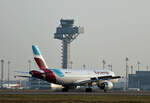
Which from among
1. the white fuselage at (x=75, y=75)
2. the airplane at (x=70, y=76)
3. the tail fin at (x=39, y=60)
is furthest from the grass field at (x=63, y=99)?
the white fuselage at (x=75, y=75)

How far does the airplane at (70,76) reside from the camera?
10275 cm

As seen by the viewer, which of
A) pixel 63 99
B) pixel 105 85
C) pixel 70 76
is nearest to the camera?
pixel 63 99

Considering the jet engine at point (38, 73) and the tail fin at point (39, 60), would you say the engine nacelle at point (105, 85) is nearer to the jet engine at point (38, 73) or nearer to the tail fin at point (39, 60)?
the tail fin at point (39, 60)

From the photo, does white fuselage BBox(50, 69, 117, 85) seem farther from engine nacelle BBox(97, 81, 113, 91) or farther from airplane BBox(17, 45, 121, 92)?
engine nacelle BBox(97, 81, 113, 91)

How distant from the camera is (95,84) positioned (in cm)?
10994

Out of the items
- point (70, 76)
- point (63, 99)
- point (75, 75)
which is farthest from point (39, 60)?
point (63, 99)

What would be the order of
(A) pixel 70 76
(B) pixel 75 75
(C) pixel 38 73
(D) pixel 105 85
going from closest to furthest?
(C) pixel 38 73 → (A) pixel 70 76 → (B) pixel 75 75 → (D) pixel 105 85

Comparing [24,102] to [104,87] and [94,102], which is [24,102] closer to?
[94,102]

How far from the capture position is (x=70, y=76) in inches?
4205

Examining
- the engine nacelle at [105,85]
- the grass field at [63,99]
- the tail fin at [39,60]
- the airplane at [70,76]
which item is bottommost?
the grass field at [63,99]

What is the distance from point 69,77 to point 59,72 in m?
3.07

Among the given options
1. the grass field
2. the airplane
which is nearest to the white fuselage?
the airplane

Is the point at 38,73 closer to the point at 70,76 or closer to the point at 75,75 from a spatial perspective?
the point at 70,76

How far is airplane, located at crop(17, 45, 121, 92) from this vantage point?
103m
